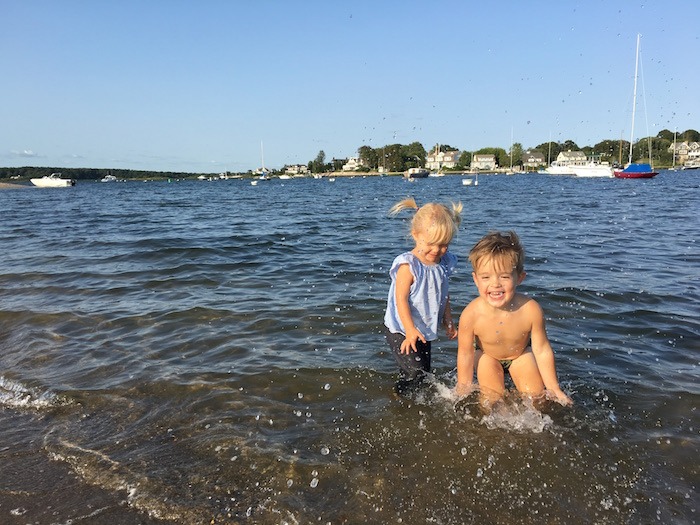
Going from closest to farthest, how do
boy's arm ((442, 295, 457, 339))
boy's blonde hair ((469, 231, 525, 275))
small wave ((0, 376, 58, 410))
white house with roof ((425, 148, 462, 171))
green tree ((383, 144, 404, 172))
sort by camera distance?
boy's blonde hair ((469, 231, 525, 275)) → small wave ((0, 376, 58, 410)) → boy's arm ((442, 295, 457, 339)) → green tree ((383, 144, 404, 172)) → white house with roof ((425, 148, 462, 171))

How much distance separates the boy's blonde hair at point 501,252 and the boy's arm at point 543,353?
1.31 ft

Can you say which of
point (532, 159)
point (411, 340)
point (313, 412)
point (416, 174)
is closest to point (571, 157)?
point (532, 159)

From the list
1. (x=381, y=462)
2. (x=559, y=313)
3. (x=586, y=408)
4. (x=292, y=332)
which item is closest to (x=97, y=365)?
(x=292, y=332)

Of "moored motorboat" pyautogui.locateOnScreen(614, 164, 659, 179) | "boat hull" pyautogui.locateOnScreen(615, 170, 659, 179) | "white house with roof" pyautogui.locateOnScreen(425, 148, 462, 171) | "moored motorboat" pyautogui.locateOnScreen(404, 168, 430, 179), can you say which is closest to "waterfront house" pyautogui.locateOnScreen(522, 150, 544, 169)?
"white house with roof" pyautogui.locateOnScreen(425, 148, 462, 171)

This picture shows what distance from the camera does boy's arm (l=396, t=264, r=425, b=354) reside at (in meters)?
4.03

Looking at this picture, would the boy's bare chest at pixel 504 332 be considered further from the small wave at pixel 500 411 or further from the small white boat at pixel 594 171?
the small white boat at pixel 594 171

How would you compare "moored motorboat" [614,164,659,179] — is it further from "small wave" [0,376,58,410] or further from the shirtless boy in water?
"small wave" [0,376,58,410]

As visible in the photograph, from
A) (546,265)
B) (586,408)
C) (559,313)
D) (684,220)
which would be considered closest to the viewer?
(586,408)

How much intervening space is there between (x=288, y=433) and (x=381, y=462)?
789 mm

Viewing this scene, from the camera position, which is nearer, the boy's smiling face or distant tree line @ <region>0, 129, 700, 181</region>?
the boy's smiling face

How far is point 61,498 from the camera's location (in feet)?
9.31

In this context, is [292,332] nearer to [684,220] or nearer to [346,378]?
[346,378]

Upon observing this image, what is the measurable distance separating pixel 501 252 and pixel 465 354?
0.96 meters

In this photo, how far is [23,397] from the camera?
167 inches
